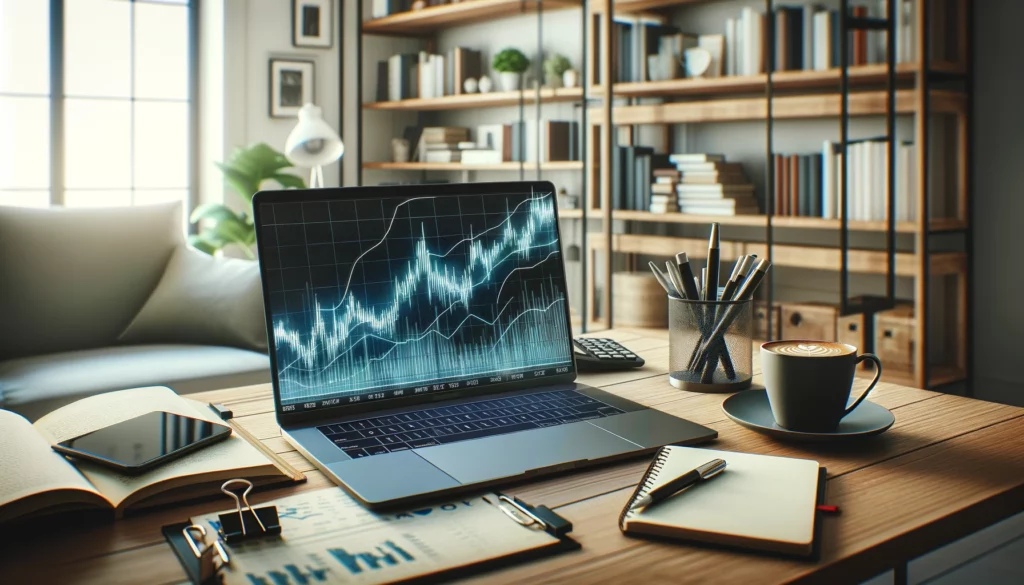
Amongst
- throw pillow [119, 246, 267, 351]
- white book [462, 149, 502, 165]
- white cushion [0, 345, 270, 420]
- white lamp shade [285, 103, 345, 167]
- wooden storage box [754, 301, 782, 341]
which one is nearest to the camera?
white cushion [0, 345, 270, 420]

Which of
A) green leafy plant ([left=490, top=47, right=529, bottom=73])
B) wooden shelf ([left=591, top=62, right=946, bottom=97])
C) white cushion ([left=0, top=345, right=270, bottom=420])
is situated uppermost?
green leafy plant ([left=490, top=47, right=529, bottom=73])

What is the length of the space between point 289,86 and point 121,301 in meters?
2.61

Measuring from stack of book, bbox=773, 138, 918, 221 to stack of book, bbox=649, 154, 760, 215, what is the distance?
0.19 metres

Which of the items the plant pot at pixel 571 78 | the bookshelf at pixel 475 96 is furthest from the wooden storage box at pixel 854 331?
the plant pot at pixel 571 78

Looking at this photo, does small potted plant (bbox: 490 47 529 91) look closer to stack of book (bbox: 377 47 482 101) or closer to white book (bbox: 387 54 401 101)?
stack of book (bbox: 377 47 482 101)

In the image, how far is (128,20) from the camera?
4.77 metres

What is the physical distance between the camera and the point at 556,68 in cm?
425

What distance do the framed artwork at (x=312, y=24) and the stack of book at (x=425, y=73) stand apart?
1.13 feet

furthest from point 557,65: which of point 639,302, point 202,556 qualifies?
point 202,556

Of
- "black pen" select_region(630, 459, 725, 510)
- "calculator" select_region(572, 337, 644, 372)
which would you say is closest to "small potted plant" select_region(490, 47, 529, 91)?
"calculator" select_region(572, 337, 644, 372)

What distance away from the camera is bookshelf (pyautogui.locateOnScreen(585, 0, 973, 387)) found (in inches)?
114

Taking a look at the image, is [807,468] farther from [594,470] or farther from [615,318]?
[615,318]

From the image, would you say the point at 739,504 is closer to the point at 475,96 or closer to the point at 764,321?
the point at 764,321

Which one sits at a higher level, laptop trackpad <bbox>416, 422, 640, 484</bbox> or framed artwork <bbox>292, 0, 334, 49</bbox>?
framed artwork <bbox>292, 0, 334, 49</bbox>
